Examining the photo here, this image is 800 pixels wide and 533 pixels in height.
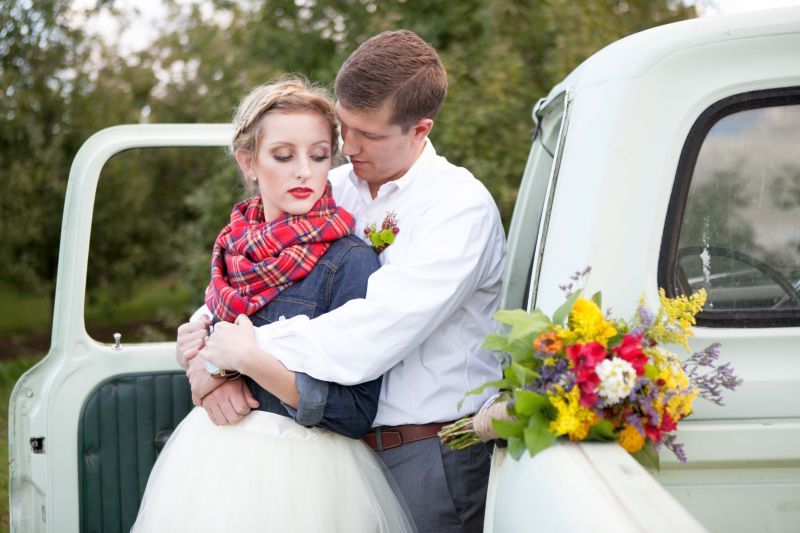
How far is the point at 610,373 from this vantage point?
67.3 inches

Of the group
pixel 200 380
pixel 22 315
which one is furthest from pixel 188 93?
pixel 200 380

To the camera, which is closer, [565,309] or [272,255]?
[565,309]

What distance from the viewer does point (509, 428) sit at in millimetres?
1792

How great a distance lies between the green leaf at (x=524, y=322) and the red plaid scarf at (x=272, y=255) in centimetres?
77

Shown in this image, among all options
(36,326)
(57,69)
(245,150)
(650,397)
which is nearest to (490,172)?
(245,150)

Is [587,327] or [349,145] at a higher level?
[349,145]

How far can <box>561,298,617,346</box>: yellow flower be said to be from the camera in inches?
69.6

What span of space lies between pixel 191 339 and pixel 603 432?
52.5 inches

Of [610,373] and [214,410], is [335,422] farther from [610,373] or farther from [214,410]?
[610,373]

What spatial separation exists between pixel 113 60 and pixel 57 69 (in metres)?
1.15

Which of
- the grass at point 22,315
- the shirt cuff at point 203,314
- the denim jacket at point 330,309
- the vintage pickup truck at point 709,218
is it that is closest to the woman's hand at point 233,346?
the denim jacket at point 330,309

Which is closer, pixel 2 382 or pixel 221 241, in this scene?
pixel 221 241

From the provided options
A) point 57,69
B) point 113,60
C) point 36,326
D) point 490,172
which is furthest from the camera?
point 36,326

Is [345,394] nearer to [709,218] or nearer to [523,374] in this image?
[523,374]
